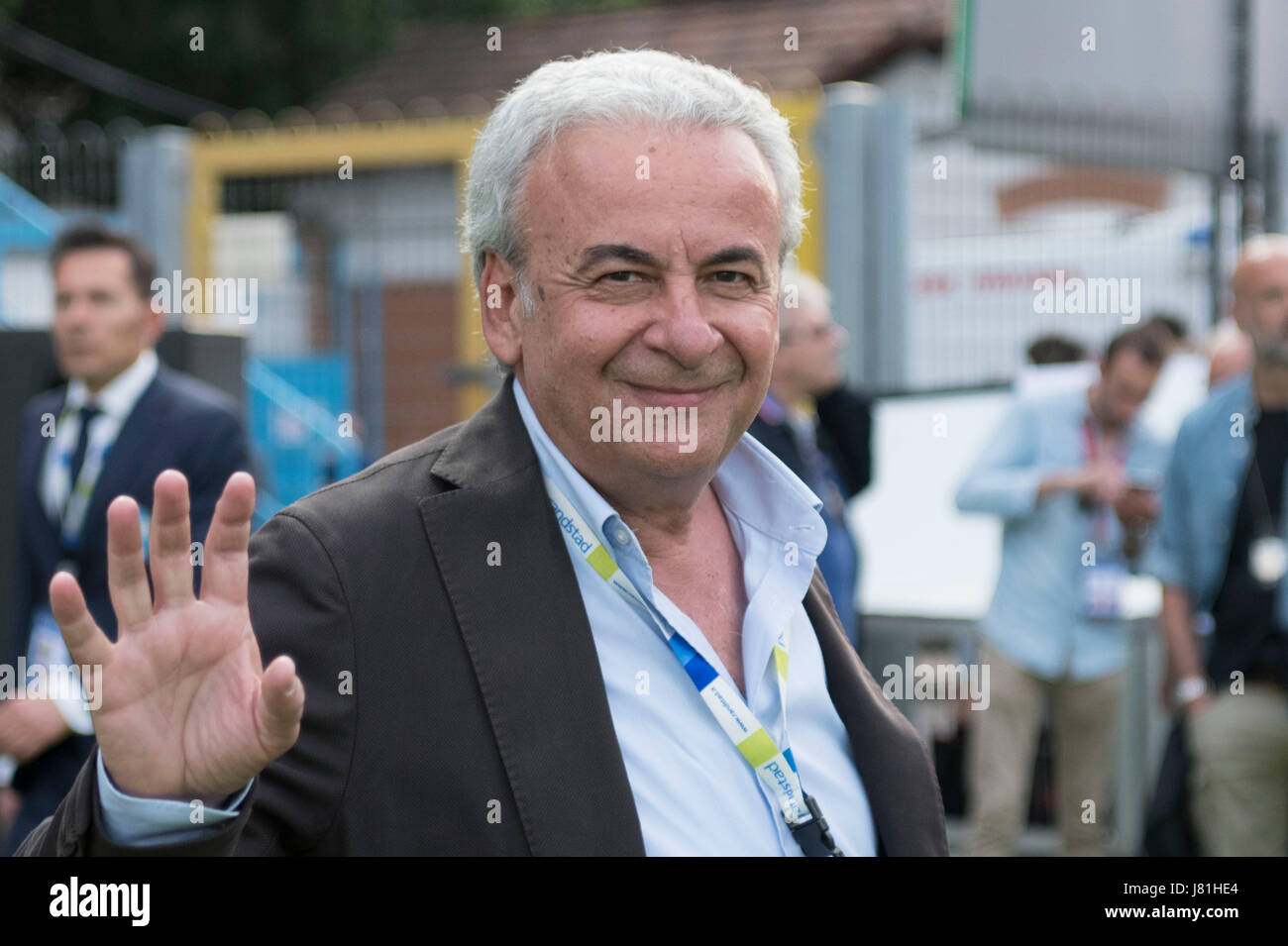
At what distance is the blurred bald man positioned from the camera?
4113 mm

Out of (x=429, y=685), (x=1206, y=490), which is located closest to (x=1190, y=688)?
(x=1206, y=490)

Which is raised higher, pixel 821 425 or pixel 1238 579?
pixel 821 425

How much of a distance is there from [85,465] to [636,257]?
8.35 ft

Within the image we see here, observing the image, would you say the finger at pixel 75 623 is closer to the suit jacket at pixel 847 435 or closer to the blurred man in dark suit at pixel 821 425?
the blurred man in dark suit at pixel 821 425

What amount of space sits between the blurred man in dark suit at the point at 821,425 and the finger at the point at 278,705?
2917 millimetres

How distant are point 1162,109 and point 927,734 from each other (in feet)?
8.87

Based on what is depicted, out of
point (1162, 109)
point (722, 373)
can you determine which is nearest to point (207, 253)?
point (1162, 109)

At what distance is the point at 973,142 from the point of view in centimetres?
592

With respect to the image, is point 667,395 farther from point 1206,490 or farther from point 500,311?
point 1206,490

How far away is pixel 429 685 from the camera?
63.0 inches

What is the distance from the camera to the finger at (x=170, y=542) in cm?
131

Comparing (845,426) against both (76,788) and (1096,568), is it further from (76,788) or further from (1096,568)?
(76,788)

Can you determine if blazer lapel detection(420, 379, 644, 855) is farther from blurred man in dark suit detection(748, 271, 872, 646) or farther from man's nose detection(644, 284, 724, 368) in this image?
blurred man in dark suit detection(748, 271, 872, 646)
